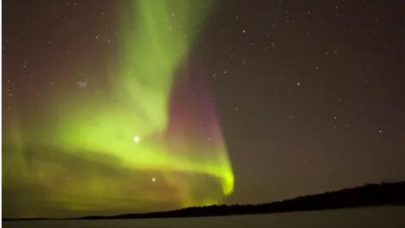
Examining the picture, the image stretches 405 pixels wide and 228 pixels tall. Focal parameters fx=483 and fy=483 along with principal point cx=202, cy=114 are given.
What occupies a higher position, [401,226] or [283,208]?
[283,208]

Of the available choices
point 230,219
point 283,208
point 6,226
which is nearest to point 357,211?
point 283,208

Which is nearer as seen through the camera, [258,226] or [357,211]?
[258,226]

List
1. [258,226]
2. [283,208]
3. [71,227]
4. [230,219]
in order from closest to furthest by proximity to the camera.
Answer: [258,226], [71,227], [230,219], [283,208]

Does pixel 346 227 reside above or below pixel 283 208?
below

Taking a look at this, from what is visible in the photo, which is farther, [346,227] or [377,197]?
[377,197]

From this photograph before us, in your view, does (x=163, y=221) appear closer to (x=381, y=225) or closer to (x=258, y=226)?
(x=258, y=226)

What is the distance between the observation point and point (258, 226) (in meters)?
4.29

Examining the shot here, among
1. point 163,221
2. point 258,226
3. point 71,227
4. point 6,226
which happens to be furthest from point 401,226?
point 6,226

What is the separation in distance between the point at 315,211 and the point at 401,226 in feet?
6.03

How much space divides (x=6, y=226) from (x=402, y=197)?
5254 mm

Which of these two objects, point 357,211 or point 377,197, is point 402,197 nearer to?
point 377,197

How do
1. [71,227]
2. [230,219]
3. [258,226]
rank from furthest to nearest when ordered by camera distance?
[230,219], [71,227], [258,226]

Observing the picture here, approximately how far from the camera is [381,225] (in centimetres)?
375

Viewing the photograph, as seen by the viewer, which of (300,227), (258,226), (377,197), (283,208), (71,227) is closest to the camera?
(300,227)
